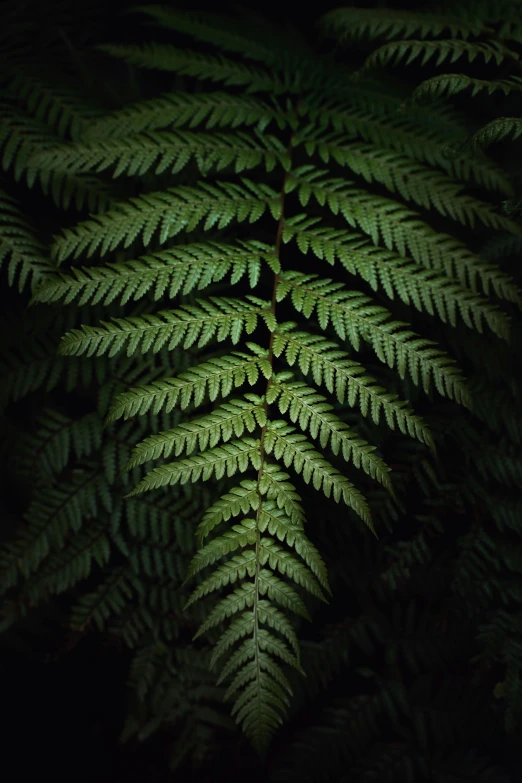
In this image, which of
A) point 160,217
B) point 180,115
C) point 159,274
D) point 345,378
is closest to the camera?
point 345,378

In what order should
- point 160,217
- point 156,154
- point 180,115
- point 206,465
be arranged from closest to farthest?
point 206,465 → point 160,217 → point 156,154 → point 180,115

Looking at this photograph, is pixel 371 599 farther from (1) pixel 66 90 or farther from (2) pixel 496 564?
(1) pixel 66 90

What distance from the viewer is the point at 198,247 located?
1.72 m

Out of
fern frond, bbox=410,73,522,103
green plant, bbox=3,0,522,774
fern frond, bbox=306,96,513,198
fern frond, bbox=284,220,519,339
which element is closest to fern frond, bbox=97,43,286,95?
green plant, bbox=3,0,522,774

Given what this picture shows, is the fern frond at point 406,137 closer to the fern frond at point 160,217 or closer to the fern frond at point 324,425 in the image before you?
the fern frond at point 160,217

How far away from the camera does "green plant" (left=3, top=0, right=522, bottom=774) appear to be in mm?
1391

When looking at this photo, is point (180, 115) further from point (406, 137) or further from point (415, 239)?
point (415, 239)

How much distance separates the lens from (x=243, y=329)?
190cm

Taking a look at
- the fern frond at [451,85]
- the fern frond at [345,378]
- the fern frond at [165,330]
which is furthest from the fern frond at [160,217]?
the fern frond at [451,85]

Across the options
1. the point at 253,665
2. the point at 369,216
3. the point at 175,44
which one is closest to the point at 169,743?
the point at 253,665

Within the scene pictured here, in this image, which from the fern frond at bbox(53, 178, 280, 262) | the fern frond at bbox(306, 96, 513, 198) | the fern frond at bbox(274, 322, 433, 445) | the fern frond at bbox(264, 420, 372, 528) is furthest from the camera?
the fern frond at bbox(306, 96, 513, 198)

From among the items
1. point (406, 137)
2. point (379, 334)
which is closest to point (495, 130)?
point (406, 137)

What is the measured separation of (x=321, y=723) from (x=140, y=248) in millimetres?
2252

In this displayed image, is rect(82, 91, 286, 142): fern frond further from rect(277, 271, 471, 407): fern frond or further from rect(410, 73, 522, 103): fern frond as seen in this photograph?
rect(277, 271, 471, 407): fern frond
